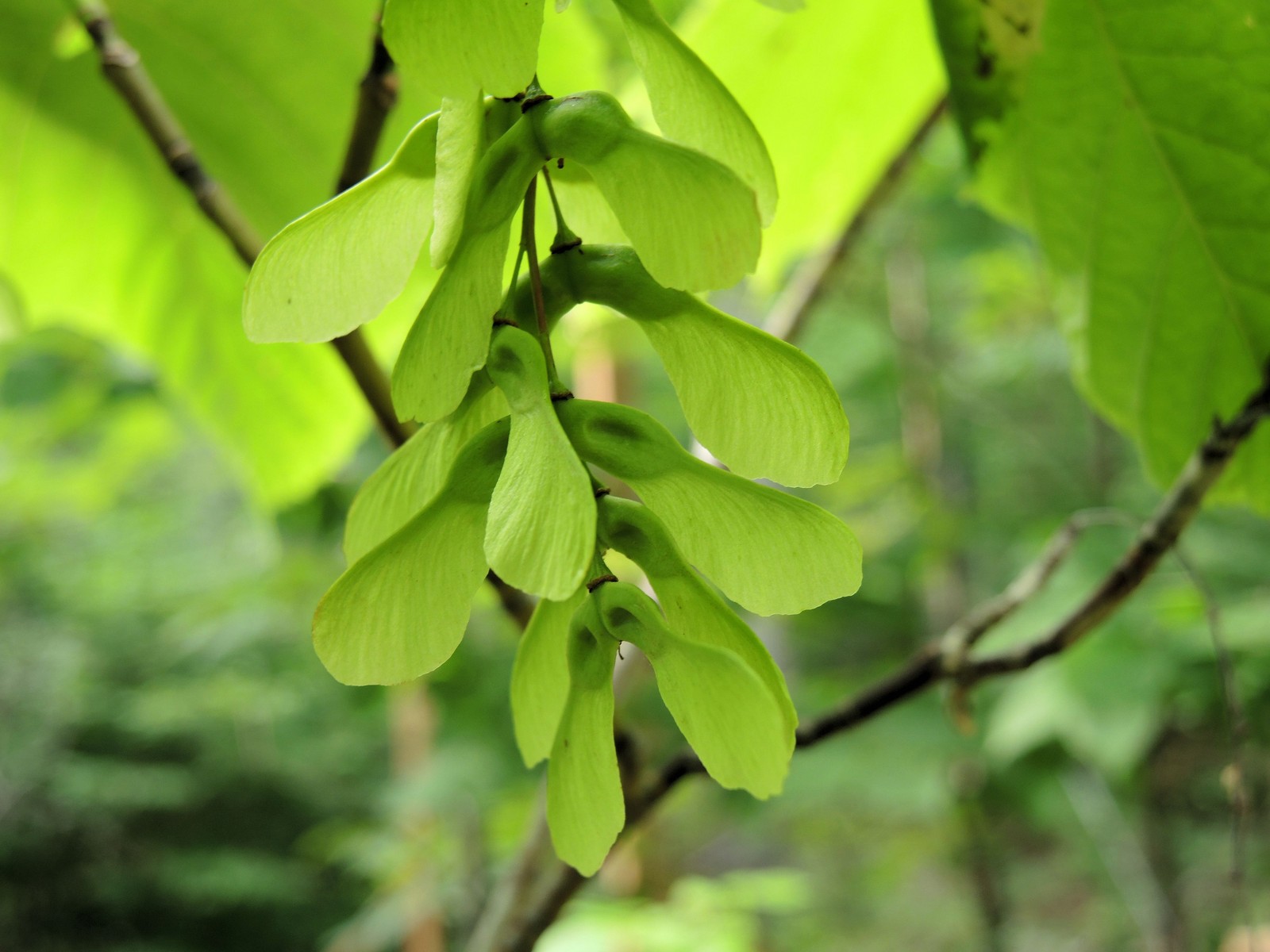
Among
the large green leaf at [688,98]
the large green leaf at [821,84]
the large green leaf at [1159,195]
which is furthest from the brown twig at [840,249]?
the large green leaf at [688,98]

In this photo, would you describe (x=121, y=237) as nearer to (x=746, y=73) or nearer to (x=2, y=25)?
(x=2, y=25)

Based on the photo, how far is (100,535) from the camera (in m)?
5.55

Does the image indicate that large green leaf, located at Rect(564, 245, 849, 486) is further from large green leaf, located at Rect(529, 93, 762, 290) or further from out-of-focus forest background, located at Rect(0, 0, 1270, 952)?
out-of-focus forest background, located at Rect(0, 0, 1270, 952)

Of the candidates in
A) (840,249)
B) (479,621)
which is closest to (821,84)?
(840,249)

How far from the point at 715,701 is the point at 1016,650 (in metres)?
0.22

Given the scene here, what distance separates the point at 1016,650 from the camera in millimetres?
316

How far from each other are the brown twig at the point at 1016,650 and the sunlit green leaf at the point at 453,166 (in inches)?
7.6

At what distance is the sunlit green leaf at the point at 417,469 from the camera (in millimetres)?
146

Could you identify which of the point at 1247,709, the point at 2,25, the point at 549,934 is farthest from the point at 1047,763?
the point at 2,25

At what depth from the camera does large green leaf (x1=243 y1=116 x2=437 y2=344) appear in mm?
144

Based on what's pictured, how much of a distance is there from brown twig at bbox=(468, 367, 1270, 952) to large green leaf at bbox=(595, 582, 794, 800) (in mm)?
169

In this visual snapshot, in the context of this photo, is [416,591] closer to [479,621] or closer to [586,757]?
[586,757]

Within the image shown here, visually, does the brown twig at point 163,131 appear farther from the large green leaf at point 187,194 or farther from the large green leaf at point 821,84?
the large green leaf at point 821,84

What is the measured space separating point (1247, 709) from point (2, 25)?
2224 millimetres
